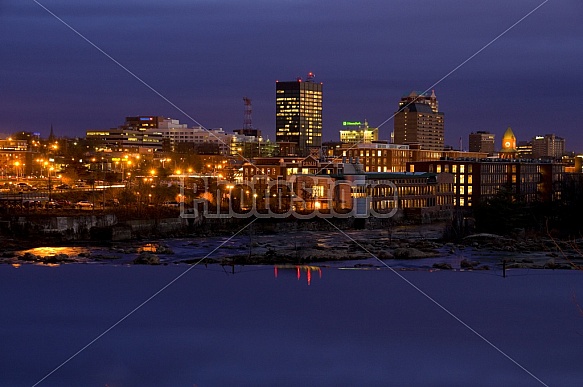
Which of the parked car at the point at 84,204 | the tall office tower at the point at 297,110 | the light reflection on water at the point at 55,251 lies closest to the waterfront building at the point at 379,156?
the parked car at the point at 84,204

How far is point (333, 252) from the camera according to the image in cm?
3300

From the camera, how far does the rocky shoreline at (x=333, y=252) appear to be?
30906 millimetres

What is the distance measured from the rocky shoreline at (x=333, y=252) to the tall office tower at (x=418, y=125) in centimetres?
10658

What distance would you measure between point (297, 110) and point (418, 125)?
24.2 metres

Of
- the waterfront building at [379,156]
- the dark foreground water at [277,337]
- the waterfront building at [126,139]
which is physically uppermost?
the waterfront building at [126,139]

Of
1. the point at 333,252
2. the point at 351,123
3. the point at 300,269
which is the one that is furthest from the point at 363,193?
the point at 351,123

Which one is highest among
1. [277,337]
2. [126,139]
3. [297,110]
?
[297,110]

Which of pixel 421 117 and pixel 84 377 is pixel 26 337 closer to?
pixel 84 377

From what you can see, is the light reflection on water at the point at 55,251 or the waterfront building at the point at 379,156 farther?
the waterfront building at the point at 379,156

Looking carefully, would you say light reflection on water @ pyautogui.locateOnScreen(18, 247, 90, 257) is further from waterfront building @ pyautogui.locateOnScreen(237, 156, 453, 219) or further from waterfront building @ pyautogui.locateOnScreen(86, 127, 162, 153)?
waterfront building @ pyautogui.locateOnScreen(86, 127, 162, 153)

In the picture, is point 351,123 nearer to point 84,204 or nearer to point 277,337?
point 84,204

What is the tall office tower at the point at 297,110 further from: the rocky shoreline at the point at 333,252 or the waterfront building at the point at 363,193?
the rocky shoreline at the point at 333,252

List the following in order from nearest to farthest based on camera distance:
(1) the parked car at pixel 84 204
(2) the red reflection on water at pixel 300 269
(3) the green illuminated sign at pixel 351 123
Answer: (2) the red reflection on water at pixel 300 269 < (1) the parked car at pixel 84 204 < (3) the green illuminated sign at pixel 351 123

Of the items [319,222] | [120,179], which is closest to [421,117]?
[120,179]
